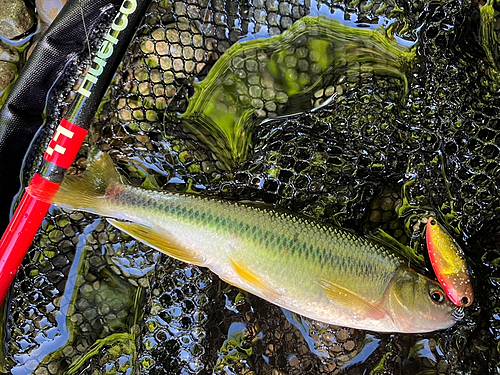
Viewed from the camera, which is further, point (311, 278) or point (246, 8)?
point (246, 8)

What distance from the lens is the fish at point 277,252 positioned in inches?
79.5

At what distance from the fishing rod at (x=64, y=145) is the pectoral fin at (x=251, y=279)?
106cm

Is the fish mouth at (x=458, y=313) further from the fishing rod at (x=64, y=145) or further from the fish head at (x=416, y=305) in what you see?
the fishing rod at (x=64, y=145)

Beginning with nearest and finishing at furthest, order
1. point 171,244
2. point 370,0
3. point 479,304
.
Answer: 1. point 171,244
2. point 479,304
3. point 370,0

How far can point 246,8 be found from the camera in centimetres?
243

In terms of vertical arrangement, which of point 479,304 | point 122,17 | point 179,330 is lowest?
point 179,330

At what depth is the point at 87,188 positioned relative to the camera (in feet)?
6.83

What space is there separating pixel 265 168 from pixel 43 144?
144cm

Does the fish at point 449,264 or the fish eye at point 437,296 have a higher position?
the fish at point 449,264

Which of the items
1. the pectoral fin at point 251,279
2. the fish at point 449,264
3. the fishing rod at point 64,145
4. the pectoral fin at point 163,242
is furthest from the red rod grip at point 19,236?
the fish at point 449,264

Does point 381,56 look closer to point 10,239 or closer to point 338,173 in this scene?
point 338,173

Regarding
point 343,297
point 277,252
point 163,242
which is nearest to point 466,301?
point 343,297

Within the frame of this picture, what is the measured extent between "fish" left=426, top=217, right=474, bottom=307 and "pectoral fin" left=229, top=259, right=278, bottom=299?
0.93 metres

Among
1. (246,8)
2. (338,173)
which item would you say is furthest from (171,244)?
(246,8)
